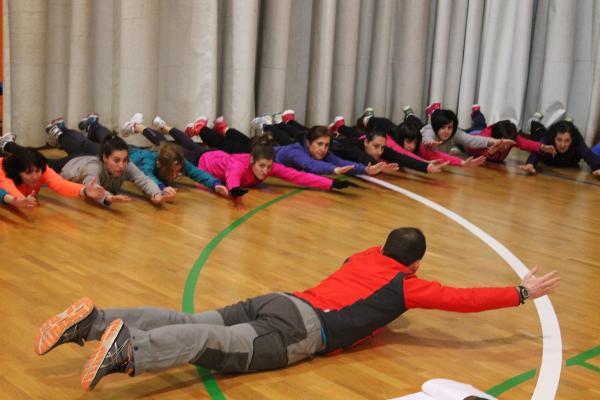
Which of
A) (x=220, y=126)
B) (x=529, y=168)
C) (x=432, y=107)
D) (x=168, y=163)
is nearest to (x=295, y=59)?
(x=220, y=126)

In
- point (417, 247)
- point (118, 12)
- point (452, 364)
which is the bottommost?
point (452, 364)

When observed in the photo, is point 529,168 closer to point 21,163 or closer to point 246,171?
point 246,171

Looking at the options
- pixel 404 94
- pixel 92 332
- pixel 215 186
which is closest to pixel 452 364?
pixel 92 332

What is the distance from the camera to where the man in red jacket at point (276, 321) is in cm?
259

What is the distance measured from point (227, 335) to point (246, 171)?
2880 mm

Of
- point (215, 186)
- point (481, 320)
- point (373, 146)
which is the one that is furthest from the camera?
point (373, 146)

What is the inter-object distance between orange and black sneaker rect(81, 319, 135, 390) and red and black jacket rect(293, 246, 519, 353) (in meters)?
0.75

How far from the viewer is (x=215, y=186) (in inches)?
213

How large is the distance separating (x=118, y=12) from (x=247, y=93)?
1300mm

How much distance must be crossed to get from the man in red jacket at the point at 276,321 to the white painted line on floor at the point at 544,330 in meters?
0.29

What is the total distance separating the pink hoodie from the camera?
18.4ft

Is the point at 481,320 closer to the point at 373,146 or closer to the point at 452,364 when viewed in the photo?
the point at 452,364

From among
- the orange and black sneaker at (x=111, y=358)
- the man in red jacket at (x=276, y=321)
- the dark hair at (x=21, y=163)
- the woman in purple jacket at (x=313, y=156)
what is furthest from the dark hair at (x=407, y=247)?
the woman in purple jacket at (x=313, y=156)

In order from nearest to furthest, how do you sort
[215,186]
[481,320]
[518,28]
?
[481,320]
[215,186]
[518,28]
